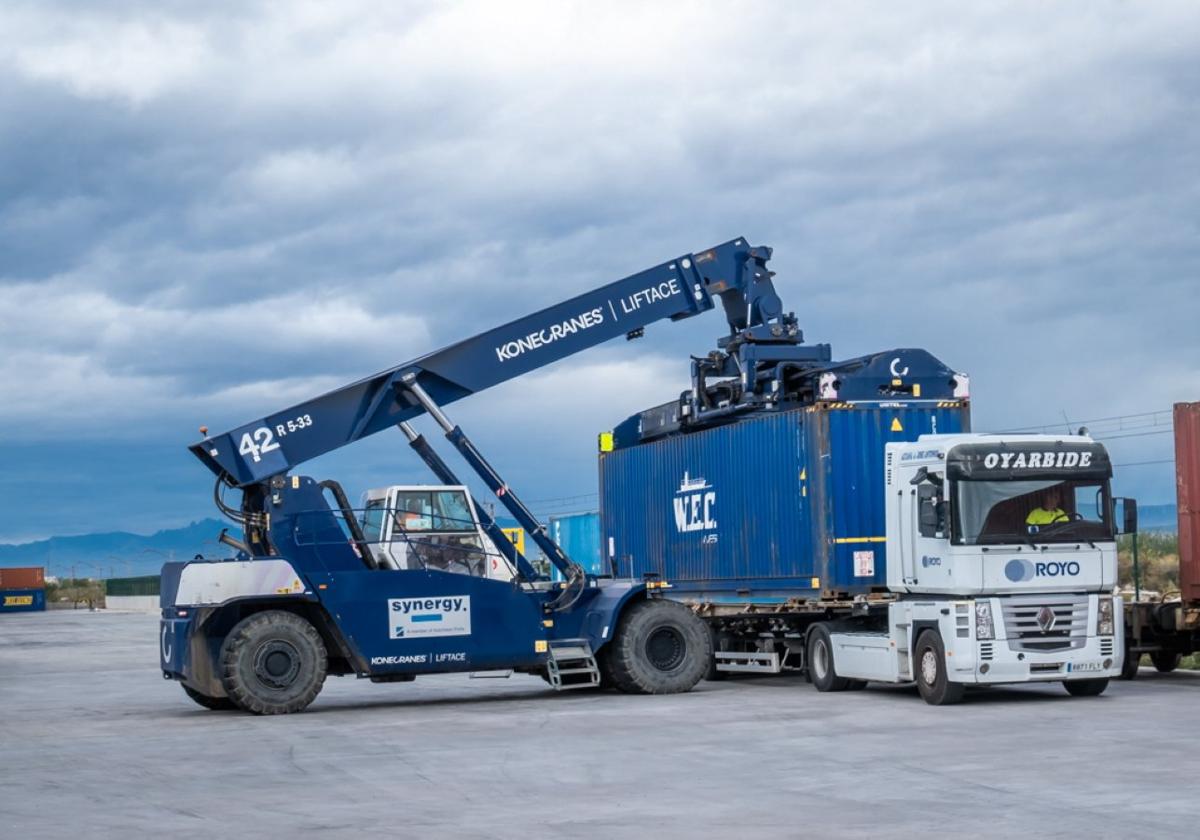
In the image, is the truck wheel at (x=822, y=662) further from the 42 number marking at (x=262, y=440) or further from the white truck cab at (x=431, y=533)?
the 42 number marking at (x=262, y=440)

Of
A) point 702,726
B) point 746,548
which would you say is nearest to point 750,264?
point 746,548

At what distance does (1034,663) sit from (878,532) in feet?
10.3

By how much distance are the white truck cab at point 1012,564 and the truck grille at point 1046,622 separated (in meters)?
0.01

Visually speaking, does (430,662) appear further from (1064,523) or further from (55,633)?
(55,633)

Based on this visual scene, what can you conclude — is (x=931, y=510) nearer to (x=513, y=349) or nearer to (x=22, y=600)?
(x=513, y=349)

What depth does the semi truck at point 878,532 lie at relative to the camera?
18500mm

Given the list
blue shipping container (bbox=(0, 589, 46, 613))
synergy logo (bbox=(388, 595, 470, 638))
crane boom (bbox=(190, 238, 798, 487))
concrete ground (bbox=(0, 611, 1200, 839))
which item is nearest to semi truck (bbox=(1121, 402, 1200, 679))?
concrete ground (bbox=(0, 611, 1200, 839))

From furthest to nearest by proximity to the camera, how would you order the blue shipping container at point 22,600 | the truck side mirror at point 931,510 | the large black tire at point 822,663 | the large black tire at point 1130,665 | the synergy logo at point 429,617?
the blue shipping container at point 22,600 → the large black tire at point 1130,665 → the large black tire at point 822,663 → the synergy logo at point 429,617 → the truck side mirror at point 931,510

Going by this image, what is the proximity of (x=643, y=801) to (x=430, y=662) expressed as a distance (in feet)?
29.9

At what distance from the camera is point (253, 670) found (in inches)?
760

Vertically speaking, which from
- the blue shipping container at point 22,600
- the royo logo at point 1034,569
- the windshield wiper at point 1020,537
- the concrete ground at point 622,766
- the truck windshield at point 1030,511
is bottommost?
the blue shipping container at point 22,600

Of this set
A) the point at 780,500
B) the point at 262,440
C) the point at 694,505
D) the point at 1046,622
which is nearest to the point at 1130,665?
the point at 1046,622

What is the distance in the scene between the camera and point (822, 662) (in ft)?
69.8

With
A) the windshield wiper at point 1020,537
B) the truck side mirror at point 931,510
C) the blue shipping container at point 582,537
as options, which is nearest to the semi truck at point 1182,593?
the windshield wiper at point 1020,537
